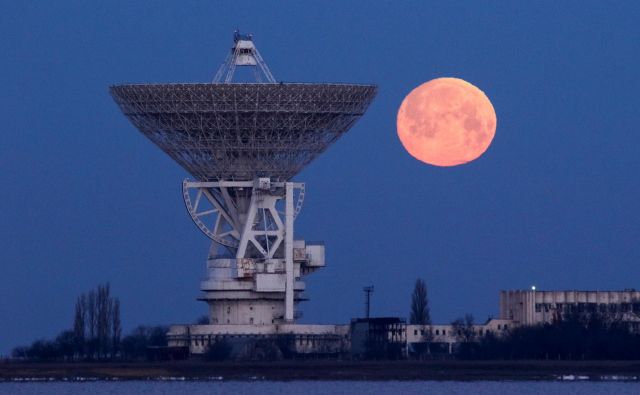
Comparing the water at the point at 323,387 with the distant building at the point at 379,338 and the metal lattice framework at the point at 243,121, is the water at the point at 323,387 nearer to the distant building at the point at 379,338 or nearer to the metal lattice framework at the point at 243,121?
the metal lattice framework at the point at 243,121

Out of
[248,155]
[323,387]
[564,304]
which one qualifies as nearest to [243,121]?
[248,155]

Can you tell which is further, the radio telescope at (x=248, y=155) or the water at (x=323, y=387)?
the radio telescope at (x=248, y=155)

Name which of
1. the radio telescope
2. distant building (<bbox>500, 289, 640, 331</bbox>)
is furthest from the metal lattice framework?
distant building (<bbox>500, 289, 640, 331</bbox>)

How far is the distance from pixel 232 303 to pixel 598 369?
23.1 meters

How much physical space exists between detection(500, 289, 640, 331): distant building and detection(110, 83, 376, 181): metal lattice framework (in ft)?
66.8

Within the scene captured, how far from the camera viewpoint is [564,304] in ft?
456

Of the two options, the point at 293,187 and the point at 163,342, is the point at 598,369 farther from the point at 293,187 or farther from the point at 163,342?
the point at 163,342

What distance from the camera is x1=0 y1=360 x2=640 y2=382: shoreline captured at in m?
112

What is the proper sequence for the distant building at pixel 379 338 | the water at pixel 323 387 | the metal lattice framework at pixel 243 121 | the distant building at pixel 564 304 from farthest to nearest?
the distant building at pixel 564 304 < the distant building at pixel 379 338 < the metal lattice framework at pixel 243 121 < the water at pixel 323 387

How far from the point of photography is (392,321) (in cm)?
13250

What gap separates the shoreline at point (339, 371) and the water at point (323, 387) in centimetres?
328

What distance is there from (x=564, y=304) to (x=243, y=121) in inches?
1044

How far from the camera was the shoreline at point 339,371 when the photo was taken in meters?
112

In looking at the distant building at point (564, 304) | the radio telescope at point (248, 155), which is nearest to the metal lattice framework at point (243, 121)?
the radio telescope at point (248, 155)
